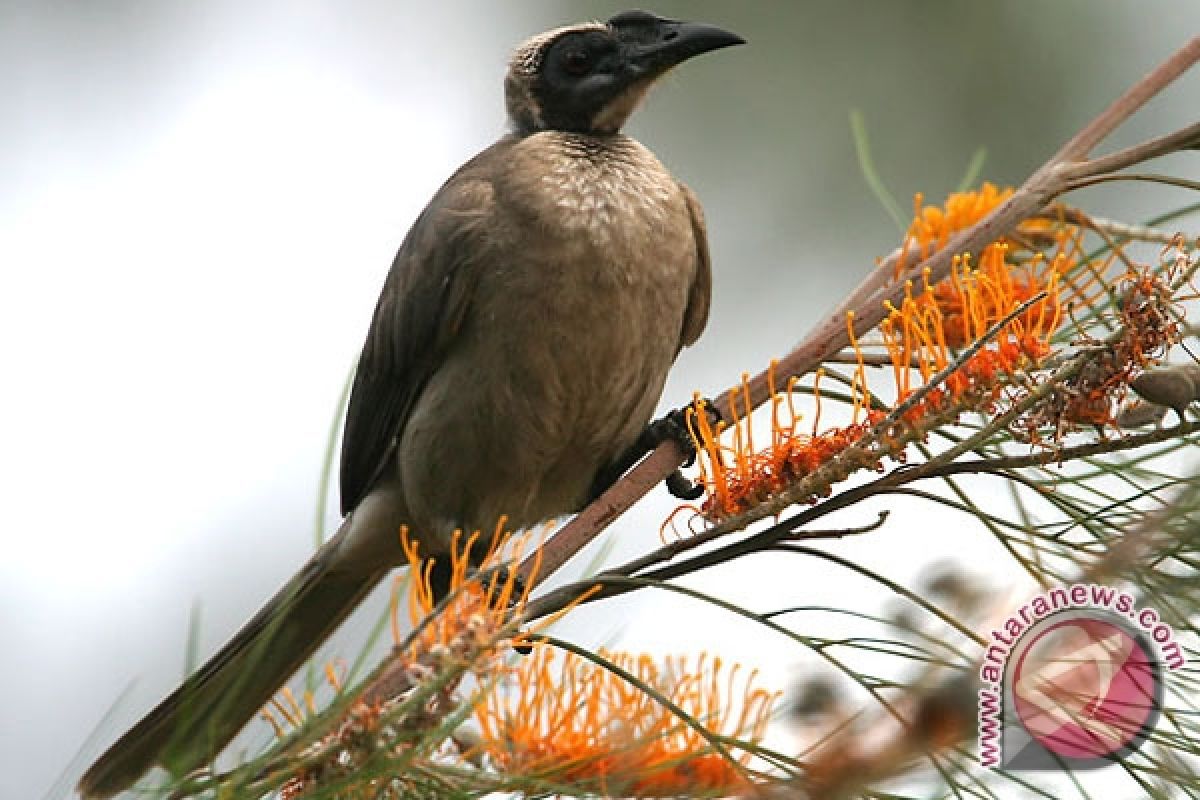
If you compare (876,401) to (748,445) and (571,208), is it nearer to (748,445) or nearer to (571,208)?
(748,445)

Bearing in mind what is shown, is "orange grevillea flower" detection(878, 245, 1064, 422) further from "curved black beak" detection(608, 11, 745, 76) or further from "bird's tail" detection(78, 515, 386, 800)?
"curved black beak" detection(608, 11, 745, 76)

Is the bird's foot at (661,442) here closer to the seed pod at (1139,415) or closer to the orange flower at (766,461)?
the orange flower at (766,461)

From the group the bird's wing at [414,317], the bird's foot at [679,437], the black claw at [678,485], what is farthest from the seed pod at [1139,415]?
the bird's wing at [414,317]

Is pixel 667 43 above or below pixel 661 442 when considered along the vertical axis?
above

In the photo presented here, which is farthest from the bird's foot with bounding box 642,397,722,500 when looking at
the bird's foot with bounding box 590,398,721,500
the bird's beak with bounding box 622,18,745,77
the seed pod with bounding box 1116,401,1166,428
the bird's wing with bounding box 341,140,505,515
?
the seed pod with bounding box 1116,401,1166,428

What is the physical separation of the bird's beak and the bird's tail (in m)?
1.38

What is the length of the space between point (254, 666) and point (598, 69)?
7.59 ft

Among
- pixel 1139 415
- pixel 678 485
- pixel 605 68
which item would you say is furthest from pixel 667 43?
pixel 1139 415

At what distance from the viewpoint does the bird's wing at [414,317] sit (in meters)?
3.96

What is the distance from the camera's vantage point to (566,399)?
383cm

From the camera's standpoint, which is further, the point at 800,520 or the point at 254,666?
the point at 254,666

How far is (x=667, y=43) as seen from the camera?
4.30m

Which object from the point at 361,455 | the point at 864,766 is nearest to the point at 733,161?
the point at 361,455

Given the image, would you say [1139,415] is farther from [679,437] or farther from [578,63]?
[578,63]
